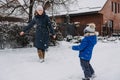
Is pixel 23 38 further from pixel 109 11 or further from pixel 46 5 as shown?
pixel 109 11


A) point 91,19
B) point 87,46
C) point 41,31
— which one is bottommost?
point 87,46

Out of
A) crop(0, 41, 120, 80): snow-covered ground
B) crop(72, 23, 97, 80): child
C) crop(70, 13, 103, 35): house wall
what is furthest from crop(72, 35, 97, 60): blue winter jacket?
crop(70, 13, 103, 35): house wall

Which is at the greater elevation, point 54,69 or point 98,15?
point 98,15

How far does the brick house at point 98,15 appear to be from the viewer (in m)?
35.5

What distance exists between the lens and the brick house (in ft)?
116

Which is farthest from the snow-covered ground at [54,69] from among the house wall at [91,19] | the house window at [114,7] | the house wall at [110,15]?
the house window at [114,7]

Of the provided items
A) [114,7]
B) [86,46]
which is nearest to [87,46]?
[86,46]

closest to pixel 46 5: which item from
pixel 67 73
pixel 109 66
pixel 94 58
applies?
pixel 94 58

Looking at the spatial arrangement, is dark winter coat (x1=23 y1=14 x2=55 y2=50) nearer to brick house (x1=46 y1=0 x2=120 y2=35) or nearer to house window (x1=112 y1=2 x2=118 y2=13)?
brick house (x1=46 y1=0 x2=120 y2=35)

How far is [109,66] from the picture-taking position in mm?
10328

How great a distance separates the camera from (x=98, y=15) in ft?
122

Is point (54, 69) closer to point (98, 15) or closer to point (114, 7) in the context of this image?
point (98, 15)

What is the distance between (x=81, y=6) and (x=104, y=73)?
28.3m

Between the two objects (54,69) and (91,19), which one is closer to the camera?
(54,69)
